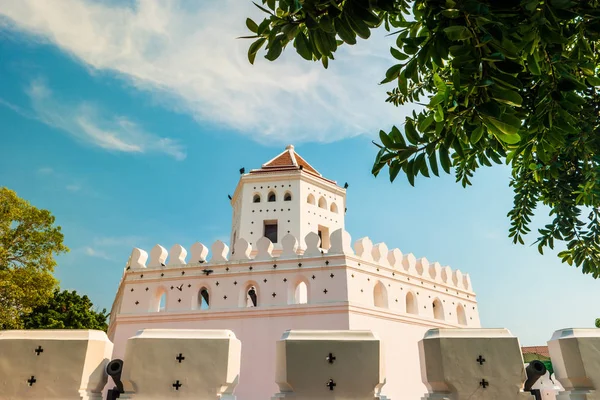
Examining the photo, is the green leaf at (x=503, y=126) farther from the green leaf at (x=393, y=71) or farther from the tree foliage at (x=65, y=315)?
the tree foliage at (x=65, y=315)

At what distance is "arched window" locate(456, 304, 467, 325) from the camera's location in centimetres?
1390

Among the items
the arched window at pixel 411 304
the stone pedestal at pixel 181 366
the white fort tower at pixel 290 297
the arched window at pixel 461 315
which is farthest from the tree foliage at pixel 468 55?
the arched window at pixel 461 315

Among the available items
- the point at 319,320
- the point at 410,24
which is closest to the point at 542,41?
the point at 410,24

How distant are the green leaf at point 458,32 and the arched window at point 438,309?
1286 cm

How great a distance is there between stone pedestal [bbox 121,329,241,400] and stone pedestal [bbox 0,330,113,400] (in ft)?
1.20

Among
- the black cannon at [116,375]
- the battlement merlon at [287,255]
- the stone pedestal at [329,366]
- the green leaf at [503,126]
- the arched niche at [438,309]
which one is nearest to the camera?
the green leaf at [503,126]

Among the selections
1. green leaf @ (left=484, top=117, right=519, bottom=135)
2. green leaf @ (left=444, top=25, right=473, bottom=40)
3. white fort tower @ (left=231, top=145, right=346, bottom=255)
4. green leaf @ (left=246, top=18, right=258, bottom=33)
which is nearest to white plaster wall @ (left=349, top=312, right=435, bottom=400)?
white fort tower @ (left=231, top=145, right=346, bottom=255)

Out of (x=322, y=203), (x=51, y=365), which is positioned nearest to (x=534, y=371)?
(x=51, y=365)

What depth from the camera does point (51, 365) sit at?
391cm

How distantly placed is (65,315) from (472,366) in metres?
29.6

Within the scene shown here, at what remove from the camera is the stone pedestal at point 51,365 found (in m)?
3.83

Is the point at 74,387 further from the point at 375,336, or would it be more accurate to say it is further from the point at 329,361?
the point at 375,336

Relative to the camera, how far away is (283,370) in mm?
3793

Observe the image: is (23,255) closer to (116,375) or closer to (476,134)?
(116,375)
